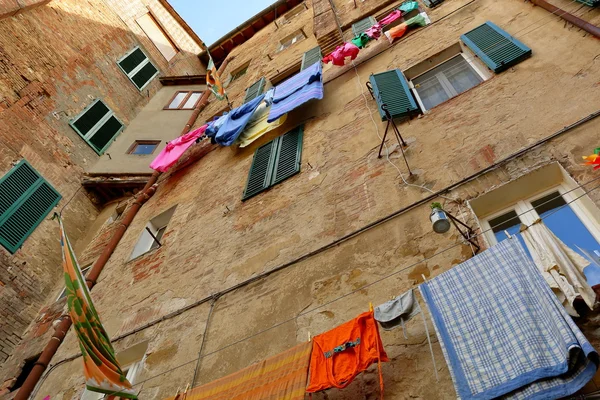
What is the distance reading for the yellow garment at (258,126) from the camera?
809 cm

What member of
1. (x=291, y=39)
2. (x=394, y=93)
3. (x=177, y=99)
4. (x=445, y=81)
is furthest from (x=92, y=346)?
(x=177, y=99)

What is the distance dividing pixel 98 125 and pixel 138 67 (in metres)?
4.26

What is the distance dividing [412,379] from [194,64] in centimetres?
1910

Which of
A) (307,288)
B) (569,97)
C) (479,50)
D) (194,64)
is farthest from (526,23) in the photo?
(194,64)

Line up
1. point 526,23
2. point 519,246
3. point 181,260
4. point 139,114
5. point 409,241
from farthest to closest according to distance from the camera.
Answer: point 139,114 → point 181,260 → point 526,23 → point 409,241 → point 519,246

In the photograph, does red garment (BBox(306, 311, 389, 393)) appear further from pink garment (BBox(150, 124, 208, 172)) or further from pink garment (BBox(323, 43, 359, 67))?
pink garment (BBox(150, 124, 208, 172))

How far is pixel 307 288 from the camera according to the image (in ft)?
15.4

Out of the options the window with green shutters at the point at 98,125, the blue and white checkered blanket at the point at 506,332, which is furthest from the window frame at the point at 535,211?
the window with green shutters at the point at 98,125

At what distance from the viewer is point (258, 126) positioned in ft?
27.6

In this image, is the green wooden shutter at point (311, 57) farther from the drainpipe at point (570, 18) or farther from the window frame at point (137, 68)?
the window frame at point (137, 68)

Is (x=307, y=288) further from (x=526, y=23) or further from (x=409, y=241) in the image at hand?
(x=526, y=23)

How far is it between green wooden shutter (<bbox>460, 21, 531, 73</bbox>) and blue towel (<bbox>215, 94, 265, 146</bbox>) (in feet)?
13.7

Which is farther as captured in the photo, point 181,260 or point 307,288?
point 181,260

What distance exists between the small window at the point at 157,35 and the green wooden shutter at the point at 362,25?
10.7 meters
